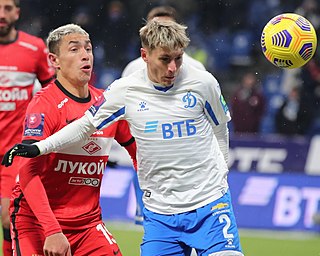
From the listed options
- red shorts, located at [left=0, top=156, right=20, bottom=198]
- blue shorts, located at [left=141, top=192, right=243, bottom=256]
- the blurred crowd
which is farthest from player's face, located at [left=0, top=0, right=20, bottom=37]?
the blurred crowd

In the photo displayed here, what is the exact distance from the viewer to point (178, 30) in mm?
5391

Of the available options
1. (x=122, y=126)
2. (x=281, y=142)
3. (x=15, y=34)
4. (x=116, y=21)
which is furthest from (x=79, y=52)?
(x=116, y=21)

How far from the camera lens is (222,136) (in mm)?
5723

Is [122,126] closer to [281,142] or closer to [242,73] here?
[281,142]

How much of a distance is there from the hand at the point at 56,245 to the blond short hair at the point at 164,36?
1311mm

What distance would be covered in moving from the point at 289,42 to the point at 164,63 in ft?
4.17

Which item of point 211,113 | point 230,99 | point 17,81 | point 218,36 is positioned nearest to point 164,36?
point 211,113

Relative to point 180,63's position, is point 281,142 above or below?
below

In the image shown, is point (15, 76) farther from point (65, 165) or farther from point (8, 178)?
point (65, 165)

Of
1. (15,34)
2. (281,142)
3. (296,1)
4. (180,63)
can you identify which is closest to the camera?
(180,63)

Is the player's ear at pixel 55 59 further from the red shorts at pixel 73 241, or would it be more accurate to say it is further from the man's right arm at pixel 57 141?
the red shorts at pixel 73 241

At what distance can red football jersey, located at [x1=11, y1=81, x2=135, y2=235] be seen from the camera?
5.60 metres

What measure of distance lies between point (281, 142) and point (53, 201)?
24.3ft

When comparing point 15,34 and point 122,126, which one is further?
point 15,34
